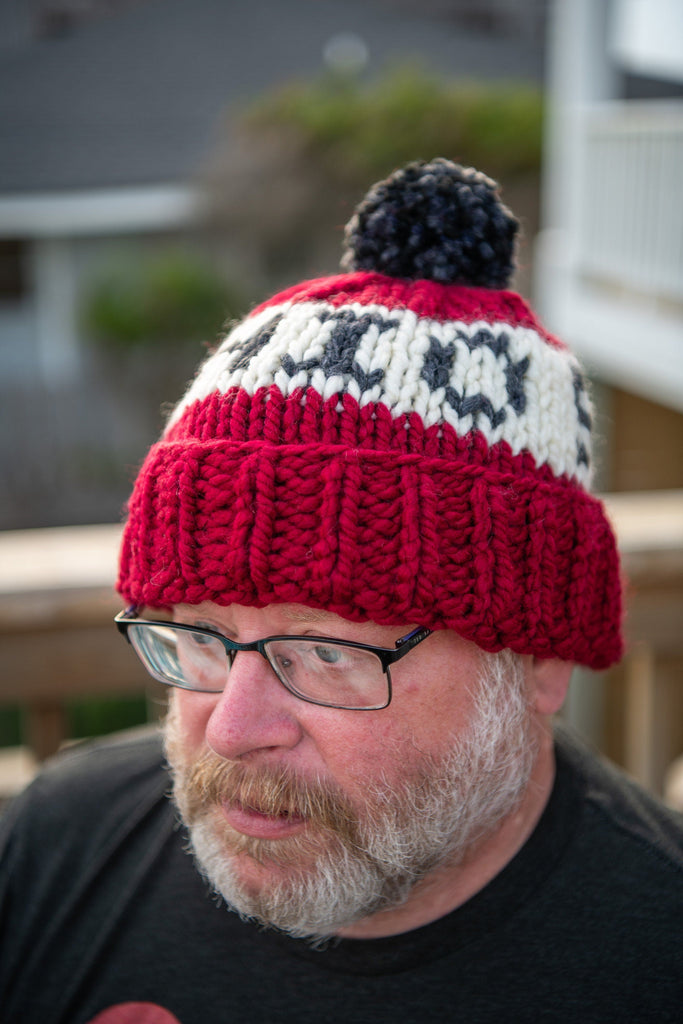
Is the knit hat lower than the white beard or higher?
higher

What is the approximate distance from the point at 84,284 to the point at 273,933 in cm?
1255

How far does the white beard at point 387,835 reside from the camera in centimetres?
128

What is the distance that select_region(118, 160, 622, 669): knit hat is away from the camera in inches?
46.3

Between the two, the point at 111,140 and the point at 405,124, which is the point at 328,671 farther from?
the point at 111,140

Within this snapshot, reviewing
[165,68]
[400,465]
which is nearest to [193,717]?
[400,465]

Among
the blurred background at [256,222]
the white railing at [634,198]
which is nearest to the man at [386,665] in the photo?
the blurred background at [256,222]

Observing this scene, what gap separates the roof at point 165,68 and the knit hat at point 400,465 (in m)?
13.2

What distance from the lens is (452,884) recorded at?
1.38 meters

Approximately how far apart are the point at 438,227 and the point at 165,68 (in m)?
16.5

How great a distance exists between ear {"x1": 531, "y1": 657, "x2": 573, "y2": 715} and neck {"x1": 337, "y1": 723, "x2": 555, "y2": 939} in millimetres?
130

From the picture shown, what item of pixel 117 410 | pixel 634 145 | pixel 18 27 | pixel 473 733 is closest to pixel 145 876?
pixel 473 733

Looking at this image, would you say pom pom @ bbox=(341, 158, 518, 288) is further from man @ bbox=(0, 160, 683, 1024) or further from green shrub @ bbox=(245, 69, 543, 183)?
green shrub @ bbox=(245, 69, 543, 183)

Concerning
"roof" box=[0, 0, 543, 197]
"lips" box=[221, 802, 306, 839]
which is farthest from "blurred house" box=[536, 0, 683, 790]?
"roof" box=[0, 0, 543, 197]

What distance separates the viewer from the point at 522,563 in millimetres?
1235
